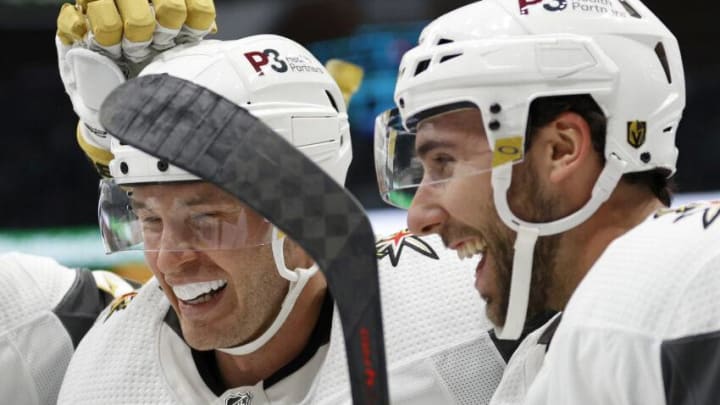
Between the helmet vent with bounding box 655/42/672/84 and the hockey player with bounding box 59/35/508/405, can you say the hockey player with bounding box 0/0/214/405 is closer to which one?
the hockey player with bounding box 59/35/508/405

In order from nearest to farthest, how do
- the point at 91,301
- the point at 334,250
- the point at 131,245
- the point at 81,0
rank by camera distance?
the point at 334,250 < the point at 131,245 < the point at 81,0 < the point at 91,301

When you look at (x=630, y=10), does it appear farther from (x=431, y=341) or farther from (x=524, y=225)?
(x=431, y=341)

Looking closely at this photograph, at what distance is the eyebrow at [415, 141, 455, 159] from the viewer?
1.87 metres

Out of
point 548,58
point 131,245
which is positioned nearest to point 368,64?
point 131,245

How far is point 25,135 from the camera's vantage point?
4402mm

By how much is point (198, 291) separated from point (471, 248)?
57 centimetres

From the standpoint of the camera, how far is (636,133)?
1.82 meters

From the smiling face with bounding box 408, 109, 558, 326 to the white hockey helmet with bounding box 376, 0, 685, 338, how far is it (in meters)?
0.02

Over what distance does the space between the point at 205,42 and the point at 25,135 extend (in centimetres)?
226

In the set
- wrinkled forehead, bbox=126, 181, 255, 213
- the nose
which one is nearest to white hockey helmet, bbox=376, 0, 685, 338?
the nose

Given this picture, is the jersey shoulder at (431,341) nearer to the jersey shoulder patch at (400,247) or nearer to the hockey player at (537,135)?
the jersey shoulder patch at (400,247)

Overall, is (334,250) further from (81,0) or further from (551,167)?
(81,0)

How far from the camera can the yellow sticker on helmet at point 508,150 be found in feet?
5.95

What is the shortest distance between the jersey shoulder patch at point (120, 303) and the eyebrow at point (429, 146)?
87 centimetres
